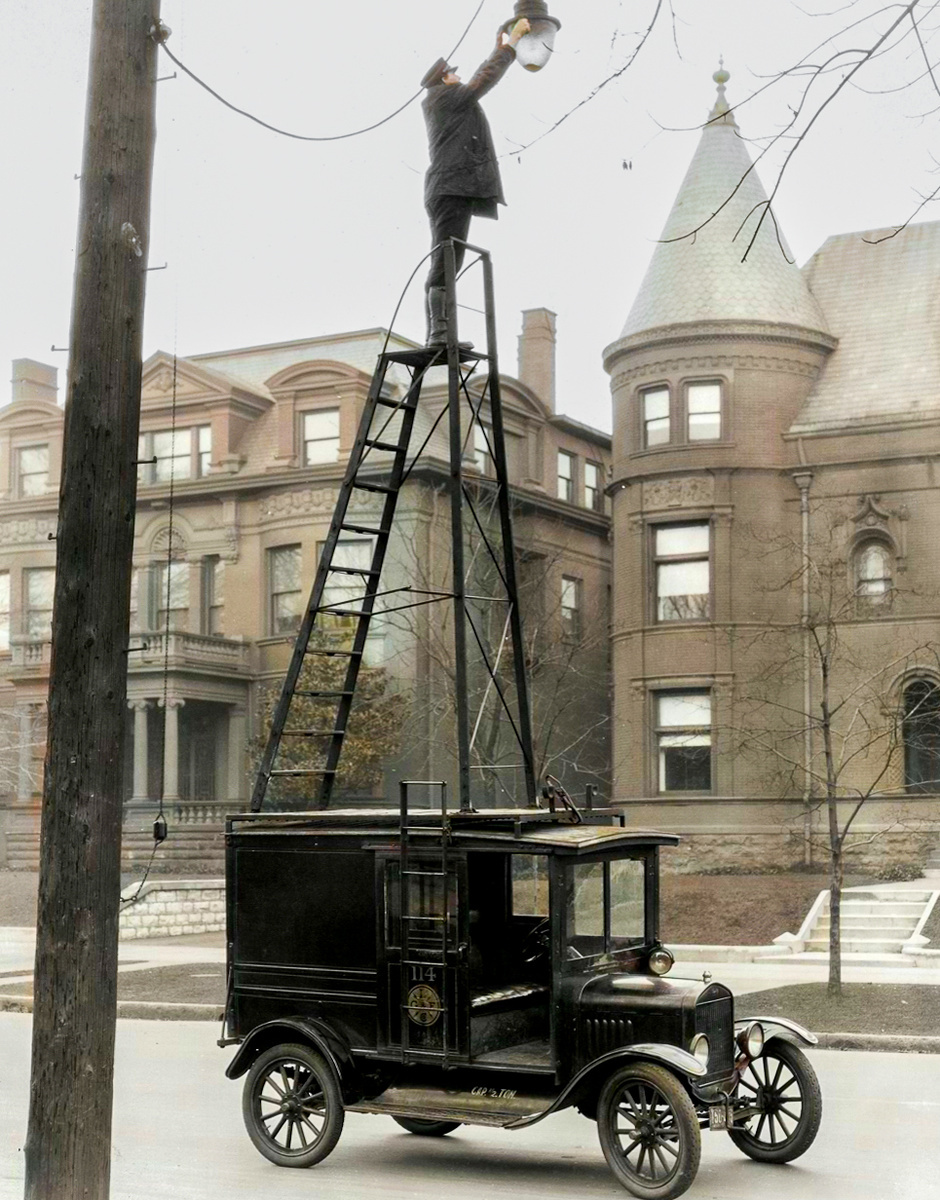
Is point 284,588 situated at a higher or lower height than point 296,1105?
higher

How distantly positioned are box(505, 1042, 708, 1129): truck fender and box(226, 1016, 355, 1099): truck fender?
3.68 ft

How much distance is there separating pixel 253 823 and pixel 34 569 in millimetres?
28374

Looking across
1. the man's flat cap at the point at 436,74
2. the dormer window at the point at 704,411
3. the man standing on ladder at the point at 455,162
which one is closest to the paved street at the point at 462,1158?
the man standing on ladder at the point at 455,162

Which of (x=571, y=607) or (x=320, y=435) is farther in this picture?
(x=571, y=607)

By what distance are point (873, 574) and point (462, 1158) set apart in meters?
24.0

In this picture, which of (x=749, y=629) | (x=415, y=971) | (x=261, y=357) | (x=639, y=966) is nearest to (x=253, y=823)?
(x=415, y=971)

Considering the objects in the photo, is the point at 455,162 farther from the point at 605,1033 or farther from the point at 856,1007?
the point at 856,1007

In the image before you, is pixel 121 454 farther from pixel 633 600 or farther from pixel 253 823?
pixel 633 600

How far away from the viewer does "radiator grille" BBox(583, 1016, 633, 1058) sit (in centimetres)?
915

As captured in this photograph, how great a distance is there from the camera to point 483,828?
951cm

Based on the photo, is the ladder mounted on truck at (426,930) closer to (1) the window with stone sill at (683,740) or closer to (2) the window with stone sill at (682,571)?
(1) the window with stone sill at (683,740)

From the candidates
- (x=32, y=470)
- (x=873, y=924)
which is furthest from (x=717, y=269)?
(x=32, y=470)

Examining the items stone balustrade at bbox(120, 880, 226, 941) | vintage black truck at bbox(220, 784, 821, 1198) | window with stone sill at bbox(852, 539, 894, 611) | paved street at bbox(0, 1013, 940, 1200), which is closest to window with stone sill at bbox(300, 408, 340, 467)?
stone balustrade at bbox(120, 880, 226, 941)

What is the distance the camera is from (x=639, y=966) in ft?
32.7
